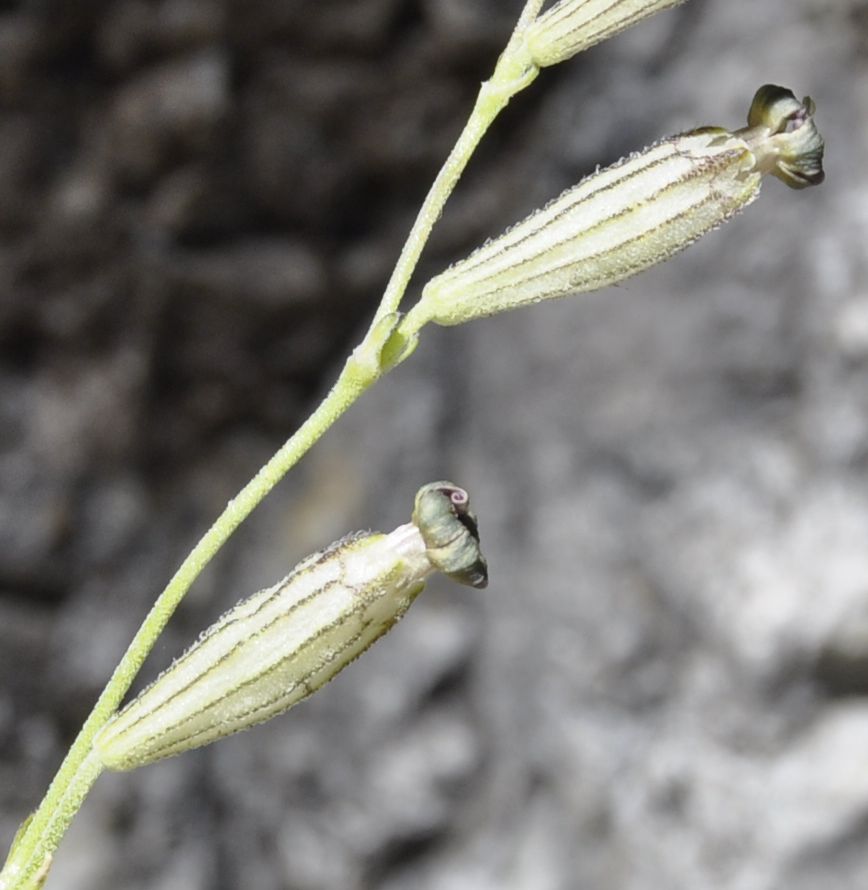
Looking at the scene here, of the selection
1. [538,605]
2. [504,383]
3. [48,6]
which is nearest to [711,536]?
[538,605]

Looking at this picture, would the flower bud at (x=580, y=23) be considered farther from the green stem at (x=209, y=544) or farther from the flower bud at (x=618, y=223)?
the flower bud at (x=618, y=223)

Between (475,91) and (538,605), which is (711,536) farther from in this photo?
(475,91)

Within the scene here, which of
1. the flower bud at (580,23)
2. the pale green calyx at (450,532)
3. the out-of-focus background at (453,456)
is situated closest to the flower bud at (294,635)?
the pale green calyx at (450,532)

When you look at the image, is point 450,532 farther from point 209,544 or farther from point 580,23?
point 580,23

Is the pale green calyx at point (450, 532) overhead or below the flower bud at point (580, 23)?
below

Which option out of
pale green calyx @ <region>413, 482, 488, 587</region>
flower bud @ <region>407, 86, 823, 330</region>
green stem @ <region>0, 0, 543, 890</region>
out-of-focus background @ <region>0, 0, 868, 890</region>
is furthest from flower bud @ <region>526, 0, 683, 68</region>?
out-of-focus background @ <region>0, 0, 868, 890</region>

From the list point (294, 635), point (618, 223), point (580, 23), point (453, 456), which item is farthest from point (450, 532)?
point (453, 456)
